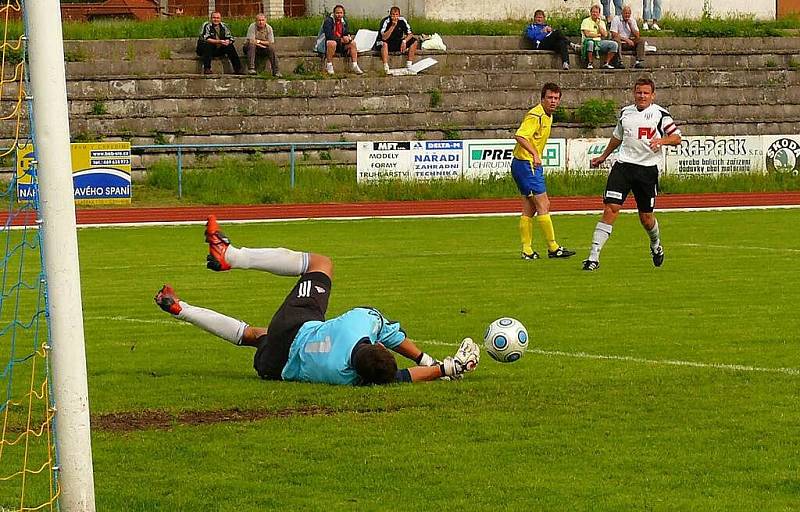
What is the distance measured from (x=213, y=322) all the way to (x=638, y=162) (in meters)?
8.03

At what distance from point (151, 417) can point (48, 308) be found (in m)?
2.95

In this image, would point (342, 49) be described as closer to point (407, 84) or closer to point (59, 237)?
point (407, 84)

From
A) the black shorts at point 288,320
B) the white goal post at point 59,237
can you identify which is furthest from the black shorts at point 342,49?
the white goal post at point 59,237

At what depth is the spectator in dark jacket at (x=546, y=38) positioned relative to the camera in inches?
1545

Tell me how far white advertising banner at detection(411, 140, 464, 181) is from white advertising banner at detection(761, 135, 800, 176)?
7396 millimetres

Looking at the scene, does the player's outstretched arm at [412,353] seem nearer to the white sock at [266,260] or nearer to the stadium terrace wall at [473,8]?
the white sock at [266,260]

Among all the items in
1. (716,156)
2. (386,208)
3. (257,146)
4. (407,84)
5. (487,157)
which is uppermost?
(407,84)

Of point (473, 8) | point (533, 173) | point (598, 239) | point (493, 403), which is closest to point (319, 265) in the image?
point (493, 403)

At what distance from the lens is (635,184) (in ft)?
54.7

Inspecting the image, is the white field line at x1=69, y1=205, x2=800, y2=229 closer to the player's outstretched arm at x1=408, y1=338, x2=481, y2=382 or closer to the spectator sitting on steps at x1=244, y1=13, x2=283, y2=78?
the spectator sitting on steps at x1=244, y1=13, x2=283, y2=78

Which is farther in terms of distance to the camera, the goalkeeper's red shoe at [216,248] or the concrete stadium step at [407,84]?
the concrete stadium step at [407,84]

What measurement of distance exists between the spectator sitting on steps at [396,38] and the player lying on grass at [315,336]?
28.5m

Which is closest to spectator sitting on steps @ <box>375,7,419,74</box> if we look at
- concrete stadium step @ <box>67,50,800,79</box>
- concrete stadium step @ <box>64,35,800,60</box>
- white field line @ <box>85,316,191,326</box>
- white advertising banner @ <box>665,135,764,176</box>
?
concrete stadium step @ <box>67,50,800,79</box>

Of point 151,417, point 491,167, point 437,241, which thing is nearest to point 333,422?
point 151,417
